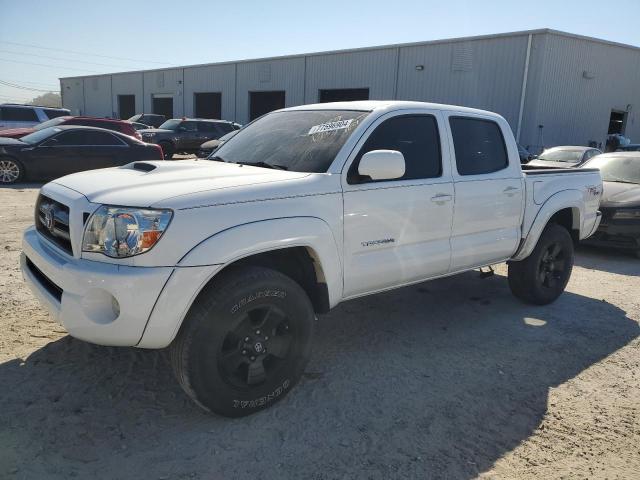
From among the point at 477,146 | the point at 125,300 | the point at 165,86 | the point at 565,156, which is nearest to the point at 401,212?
the point at 477,146

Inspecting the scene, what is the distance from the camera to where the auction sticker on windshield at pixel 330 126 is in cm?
369

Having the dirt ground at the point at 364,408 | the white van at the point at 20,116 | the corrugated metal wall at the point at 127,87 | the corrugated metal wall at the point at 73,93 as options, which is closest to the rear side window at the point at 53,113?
the white van at the point at 20,116

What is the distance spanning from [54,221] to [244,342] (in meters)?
1.39

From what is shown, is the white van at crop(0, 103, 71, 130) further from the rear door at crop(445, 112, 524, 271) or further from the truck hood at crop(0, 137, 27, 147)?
the rear door at crop(445, 112, 524, 271)

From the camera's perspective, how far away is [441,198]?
13.0ft

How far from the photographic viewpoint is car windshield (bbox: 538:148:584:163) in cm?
1271

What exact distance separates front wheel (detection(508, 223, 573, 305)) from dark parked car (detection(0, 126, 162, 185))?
34.2 ft

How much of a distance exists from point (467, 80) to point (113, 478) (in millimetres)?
23872

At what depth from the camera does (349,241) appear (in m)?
3.39

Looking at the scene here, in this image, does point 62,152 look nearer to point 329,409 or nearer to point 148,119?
point 329,409

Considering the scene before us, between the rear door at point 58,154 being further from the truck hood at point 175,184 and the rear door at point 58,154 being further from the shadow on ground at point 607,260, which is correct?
the shadow on ground at point 607,260

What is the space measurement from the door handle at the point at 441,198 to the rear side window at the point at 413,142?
0.54 ft

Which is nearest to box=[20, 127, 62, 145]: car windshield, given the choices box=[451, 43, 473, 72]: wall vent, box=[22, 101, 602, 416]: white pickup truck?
box=[22, 101, 602, 416]: white pickup truck

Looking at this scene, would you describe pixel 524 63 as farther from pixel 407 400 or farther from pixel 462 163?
pixel 407 400
